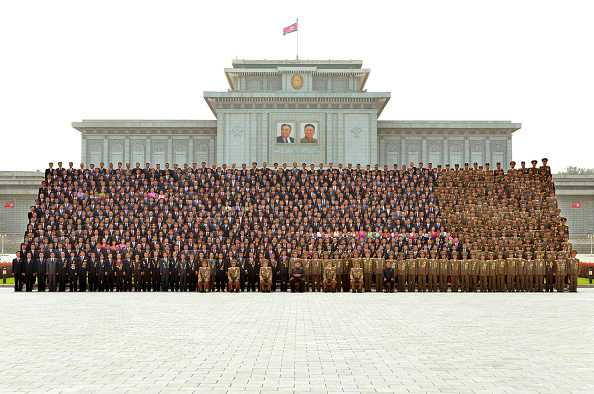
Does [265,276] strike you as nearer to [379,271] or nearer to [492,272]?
[379,271]

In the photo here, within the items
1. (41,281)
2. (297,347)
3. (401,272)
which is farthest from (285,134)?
(297,347)

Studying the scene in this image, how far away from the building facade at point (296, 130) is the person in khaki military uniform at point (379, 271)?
105 feet

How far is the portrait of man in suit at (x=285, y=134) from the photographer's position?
54.8 m

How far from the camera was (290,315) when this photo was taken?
580 inches

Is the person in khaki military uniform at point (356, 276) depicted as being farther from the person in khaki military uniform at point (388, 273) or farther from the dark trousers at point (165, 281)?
the dark trousers at point (165, 281)

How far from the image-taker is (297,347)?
33.4ft

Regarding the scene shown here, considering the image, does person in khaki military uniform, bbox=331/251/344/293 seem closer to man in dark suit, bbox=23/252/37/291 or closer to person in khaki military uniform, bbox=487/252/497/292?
person in khaki military uniform, bbox=487/252/497/292

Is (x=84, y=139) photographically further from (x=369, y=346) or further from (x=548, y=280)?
(x=369, y=346)

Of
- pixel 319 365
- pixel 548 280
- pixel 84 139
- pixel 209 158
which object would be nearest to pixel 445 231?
pixel 548 280

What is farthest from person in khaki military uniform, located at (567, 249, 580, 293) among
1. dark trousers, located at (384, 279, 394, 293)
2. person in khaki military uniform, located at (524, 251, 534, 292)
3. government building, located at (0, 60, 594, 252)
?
government building, located at (0, 60, 594, 252)

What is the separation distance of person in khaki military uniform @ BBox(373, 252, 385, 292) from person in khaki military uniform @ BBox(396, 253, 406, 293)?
1.93ft

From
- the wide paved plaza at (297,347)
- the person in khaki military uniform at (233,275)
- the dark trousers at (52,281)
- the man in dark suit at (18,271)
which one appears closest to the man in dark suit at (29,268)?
the man in dark suit at (18,271)

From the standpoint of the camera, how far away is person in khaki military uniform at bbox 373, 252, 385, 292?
2212cm

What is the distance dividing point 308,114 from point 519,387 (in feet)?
159
